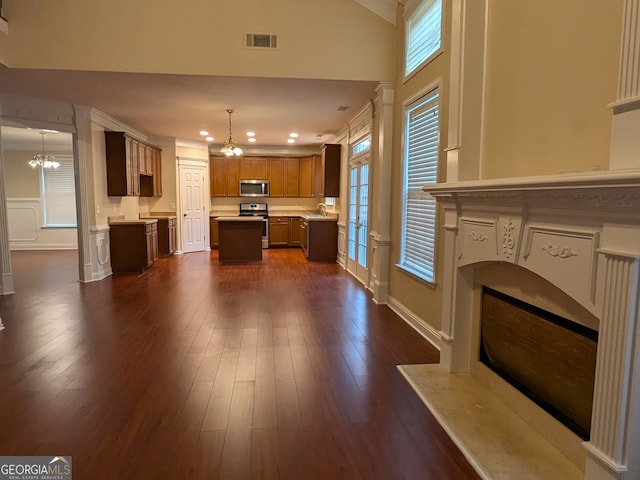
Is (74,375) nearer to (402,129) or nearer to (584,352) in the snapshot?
(584,352)

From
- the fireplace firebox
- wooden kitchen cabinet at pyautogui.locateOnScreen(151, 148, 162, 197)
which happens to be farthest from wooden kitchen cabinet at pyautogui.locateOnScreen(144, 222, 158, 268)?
the fireplace firebox

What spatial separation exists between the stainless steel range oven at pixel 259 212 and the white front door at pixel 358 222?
3.51 m

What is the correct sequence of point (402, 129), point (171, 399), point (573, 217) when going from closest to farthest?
point (573, 217) → point (171, 399) → point (402, 129)

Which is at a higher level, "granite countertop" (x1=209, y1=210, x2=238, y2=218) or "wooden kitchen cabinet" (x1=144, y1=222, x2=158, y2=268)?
"granite countertop" (x1=209, y1=210, x2=238, y2=218)

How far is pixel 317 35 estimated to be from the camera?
14.8 feet

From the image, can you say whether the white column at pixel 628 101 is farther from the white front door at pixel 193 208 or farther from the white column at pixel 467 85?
the white front door at pixel 193 208

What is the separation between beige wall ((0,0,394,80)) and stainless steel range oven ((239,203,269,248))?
6016 mm

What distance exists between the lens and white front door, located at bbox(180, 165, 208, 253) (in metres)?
9.29

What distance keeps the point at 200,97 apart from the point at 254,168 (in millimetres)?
4876

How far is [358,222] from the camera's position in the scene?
664 cm

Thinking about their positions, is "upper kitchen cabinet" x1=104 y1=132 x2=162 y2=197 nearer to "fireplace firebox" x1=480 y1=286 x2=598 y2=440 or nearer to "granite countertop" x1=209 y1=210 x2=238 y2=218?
"granite countertop" x1=209 y1=210 x2=238 y2=218

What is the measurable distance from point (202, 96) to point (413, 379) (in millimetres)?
4540

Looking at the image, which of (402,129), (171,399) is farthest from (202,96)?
(171,399)

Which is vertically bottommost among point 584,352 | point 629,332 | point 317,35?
point 584,352
